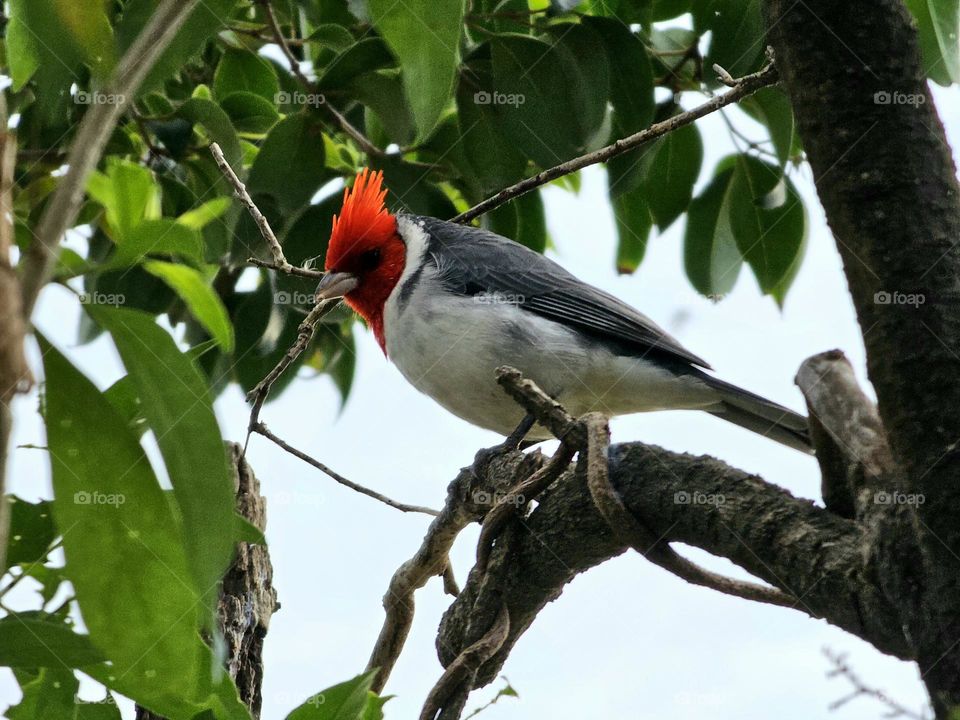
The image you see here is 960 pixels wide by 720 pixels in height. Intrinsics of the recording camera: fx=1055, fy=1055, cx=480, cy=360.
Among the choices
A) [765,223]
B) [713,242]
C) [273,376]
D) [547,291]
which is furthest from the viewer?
[547,291]

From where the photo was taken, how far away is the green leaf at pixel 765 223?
3146 mm

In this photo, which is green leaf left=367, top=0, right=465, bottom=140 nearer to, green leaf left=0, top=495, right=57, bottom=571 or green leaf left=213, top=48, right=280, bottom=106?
green leaf left=0, top=495, right=57, bottom=571

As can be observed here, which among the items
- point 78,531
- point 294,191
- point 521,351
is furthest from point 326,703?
A: point 521,351

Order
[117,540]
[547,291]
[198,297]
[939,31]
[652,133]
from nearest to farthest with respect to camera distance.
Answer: [198,297] < [117,540] < [939,31] < [652,133] < [547,291]

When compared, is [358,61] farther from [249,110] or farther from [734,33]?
[734,33]

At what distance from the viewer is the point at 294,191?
2910mm

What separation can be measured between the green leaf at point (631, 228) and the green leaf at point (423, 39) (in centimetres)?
183

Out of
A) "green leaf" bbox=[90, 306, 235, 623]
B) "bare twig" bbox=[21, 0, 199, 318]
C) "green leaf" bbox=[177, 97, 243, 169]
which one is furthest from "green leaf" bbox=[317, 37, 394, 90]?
"bare twig" bbox=[21, 0, 199, 318]

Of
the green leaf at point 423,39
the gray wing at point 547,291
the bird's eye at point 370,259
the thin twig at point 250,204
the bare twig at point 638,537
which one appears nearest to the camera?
the green leaf at point 423,39

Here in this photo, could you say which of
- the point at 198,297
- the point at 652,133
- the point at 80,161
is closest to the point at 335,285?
the point at 652,133

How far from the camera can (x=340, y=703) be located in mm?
1770

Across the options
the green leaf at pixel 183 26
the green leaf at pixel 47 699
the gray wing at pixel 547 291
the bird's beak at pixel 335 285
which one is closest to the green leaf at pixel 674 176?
the gray wing at pixel 547 291

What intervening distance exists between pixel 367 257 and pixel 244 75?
0.97 metres

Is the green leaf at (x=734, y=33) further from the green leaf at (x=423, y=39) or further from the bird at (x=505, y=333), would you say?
the green leaf at (x=423, y=39)
